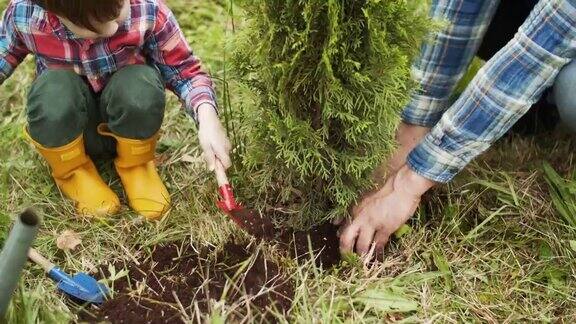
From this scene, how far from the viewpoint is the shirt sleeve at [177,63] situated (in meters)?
2.38

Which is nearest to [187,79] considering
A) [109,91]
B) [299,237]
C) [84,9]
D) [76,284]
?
[109,91]

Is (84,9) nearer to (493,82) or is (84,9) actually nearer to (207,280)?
(207,280)

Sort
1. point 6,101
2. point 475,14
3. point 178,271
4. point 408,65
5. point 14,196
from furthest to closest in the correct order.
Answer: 1. point 6,101
2. point 14,196
3. point 475,14
4. point 178,271
5. point 408,65

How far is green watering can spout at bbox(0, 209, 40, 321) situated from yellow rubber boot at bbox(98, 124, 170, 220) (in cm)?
84

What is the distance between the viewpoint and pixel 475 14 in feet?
7.83

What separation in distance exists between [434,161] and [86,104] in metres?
1.25

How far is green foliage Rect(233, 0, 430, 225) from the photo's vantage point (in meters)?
1.83

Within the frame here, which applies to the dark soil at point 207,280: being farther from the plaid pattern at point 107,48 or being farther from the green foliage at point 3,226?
the plaid pattern at point 107,48

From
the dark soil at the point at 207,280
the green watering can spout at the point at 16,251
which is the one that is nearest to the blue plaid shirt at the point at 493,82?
the dark soil at the point at 207,280

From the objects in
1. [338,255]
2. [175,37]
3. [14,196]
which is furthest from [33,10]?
[338,255]

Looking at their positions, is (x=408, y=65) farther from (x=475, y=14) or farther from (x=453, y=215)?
(x=453, y=215)

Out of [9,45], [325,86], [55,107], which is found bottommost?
[55,107]

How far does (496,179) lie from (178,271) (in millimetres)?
1306

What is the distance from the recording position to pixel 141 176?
2.57 metres
